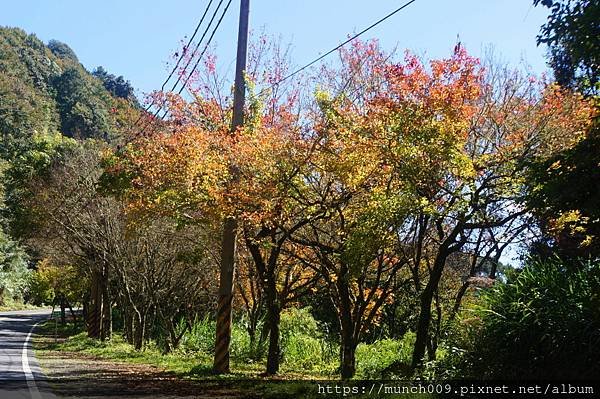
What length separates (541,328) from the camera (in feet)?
28.1

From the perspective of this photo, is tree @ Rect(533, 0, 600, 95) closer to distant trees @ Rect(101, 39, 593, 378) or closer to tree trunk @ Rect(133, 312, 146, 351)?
distant trees @ Rect(101, 39, 593, 378)

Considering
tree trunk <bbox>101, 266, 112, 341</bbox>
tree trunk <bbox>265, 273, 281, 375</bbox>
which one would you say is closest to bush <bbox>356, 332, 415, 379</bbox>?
tree trunk <bbox>265, 273, 281, 375</bbox>

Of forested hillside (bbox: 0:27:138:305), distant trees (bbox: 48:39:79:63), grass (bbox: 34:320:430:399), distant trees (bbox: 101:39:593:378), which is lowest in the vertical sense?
grass (bbox: 34:320:430:399)

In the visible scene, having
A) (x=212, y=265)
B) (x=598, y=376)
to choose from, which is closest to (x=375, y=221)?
(x=598, y=376)

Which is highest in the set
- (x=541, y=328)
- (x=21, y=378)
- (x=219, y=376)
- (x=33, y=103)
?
(x=33, y=103)

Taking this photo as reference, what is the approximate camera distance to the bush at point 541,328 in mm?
7906

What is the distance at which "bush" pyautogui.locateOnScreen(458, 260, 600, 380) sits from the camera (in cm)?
791

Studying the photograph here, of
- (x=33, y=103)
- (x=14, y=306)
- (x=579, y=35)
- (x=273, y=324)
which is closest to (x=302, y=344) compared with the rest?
(x=273, y=324)

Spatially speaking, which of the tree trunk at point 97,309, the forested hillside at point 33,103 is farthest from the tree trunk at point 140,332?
the forested hillside at point 33,103

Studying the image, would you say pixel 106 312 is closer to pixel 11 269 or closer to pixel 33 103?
pixel 11 269

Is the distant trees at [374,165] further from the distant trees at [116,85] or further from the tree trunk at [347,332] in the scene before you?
the distant trees at [116,85]

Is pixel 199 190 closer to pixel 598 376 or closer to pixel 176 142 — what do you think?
pixel 176 142

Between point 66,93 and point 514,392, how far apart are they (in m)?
79.7

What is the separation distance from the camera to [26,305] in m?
80.4
